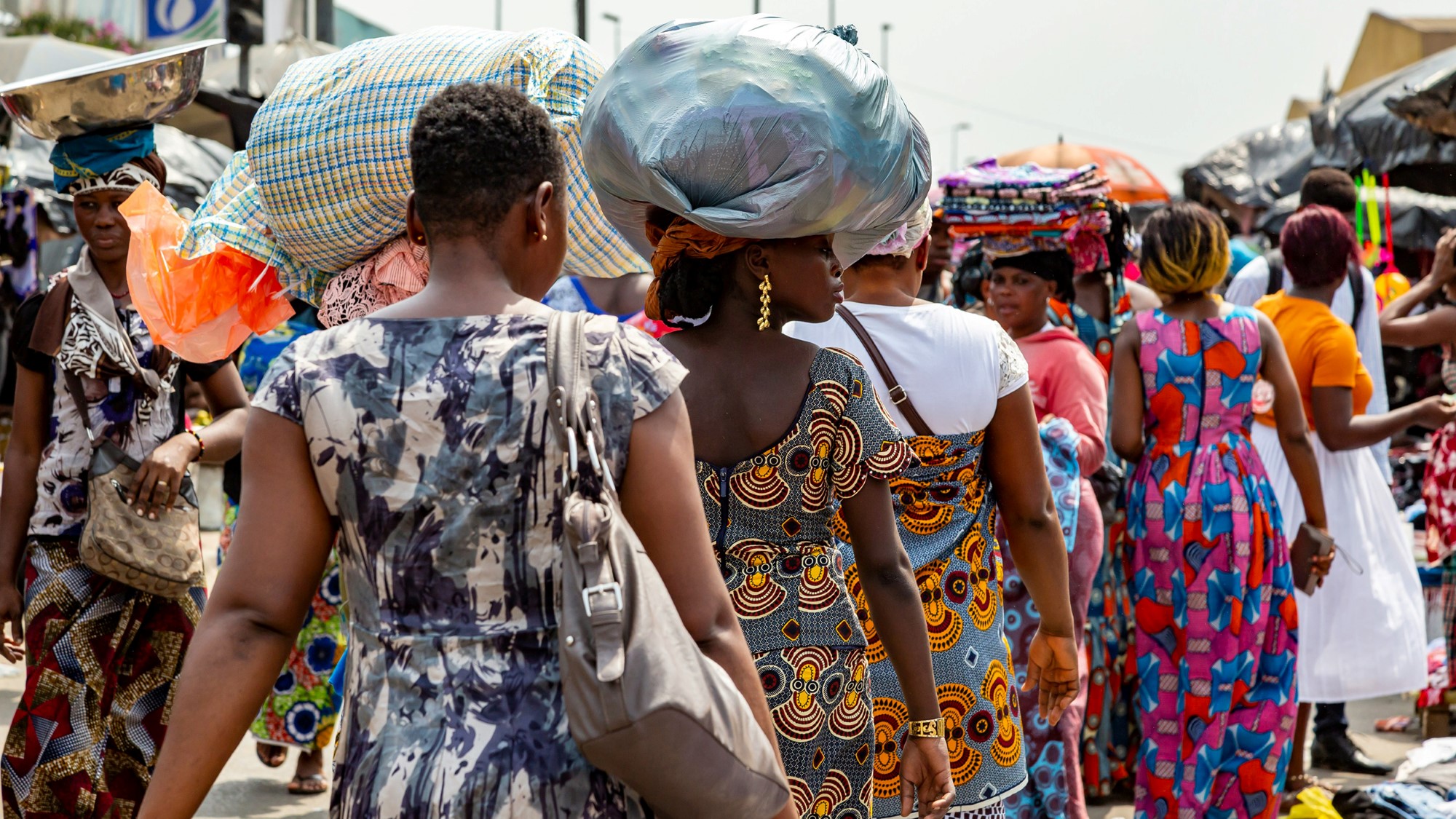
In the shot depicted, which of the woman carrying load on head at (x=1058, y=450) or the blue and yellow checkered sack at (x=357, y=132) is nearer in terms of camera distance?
the blue and yellow checkered sack at (x=357, y=132)

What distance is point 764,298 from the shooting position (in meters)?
2.61

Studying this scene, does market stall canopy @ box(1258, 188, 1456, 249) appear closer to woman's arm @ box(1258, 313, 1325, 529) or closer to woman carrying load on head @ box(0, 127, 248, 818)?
woman's arm @ box(1258, 313, 1325, 529)

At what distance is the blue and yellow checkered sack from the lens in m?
2.65

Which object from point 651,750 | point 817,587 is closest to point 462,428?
point 651,750

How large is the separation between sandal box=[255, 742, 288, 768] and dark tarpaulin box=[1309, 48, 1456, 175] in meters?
6.59

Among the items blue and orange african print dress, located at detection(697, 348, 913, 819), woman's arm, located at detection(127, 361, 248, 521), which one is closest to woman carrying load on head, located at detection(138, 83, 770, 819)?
blue and orange african print dress, located at detection(697, 348, 913, 819)

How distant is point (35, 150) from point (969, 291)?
36.7 feet

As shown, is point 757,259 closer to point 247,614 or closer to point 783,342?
point 783,342

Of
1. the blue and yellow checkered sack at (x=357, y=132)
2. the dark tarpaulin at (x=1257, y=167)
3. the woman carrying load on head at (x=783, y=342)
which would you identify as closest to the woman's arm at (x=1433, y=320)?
the woman carrying load on head at (x=783, y=342)

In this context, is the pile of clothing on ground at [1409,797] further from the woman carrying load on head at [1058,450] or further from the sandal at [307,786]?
the sandal at [307,786]

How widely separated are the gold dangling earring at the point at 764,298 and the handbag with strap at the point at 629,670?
81 cm

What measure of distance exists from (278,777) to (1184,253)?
3954mm

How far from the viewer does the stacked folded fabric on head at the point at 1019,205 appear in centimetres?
488

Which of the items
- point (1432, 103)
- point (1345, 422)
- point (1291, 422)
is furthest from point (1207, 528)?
point (1432, 103)
